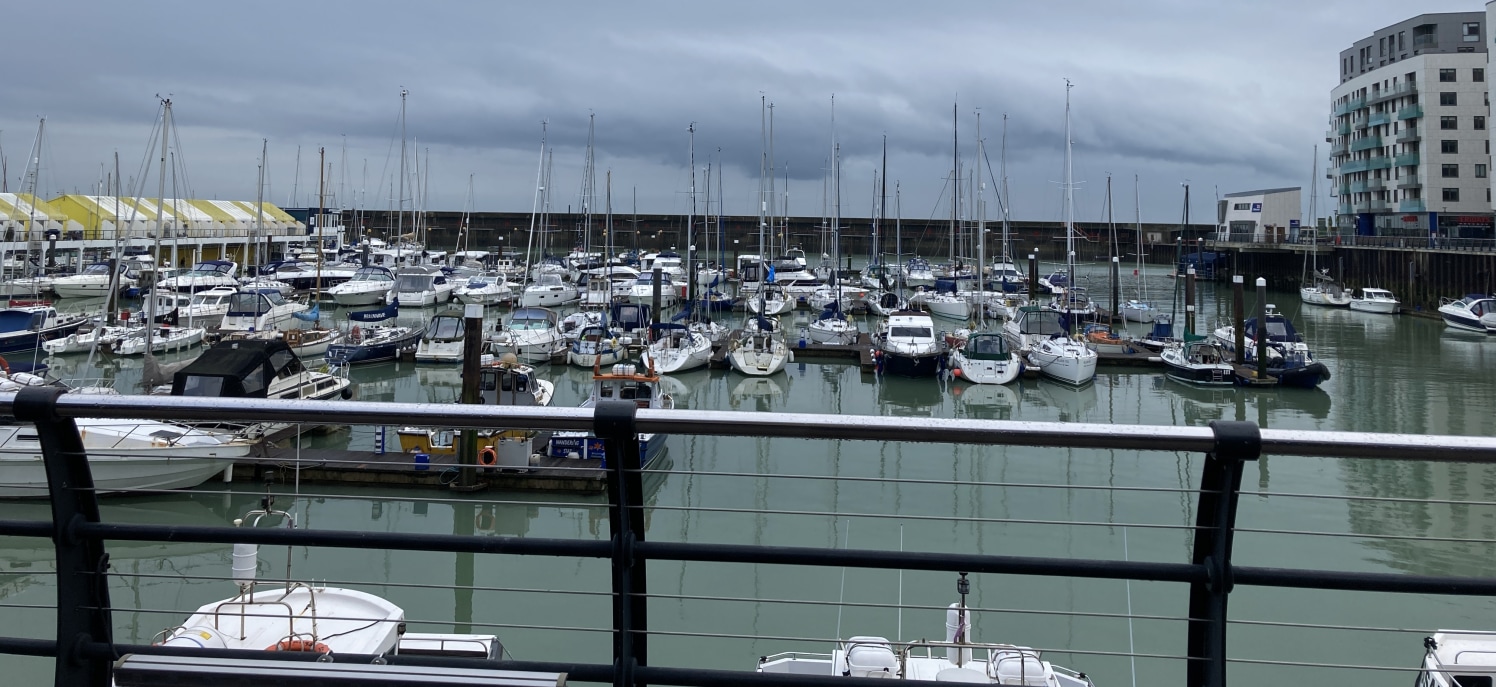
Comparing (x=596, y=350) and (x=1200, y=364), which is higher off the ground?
(x=596, y=350)

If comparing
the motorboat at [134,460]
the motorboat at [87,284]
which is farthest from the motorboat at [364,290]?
the motorboat at [134,460]

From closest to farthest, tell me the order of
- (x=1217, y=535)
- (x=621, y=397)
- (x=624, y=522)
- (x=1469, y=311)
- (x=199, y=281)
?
(x=1217, y=535), (x=624, y=522), (x=621, y=397), (x=1469, y=311), (x=199, y=281)

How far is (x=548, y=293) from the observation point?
170 feet

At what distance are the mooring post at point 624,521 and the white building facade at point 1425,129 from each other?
74103 millimetres

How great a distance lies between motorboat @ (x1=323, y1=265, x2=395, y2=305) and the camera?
166 ft

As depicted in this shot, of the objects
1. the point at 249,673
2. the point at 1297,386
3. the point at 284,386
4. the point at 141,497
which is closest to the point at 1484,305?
the point at 1297,386

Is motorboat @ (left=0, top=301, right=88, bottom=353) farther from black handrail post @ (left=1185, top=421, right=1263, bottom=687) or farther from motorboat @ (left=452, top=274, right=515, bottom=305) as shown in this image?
black handrail post @ (left=1185, top=421, right=1263, bottom=687)

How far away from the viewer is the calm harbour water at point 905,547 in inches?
427

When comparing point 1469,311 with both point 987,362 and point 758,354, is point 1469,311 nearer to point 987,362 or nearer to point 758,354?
point 987,362

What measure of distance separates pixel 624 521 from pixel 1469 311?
51.2 meters

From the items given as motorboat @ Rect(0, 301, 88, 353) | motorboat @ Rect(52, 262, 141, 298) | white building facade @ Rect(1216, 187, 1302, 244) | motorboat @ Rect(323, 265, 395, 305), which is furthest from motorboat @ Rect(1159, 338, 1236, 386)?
white building facade @ Rect(1216, 187, 1302, 244)

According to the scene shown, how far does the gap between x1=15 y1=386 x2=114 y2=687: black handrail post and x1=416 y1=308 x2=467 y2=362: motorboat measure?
3212 cm

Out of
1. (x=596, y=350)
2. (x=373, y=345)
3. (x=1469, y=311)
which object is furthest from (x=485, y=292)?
(x=1469, y=311)

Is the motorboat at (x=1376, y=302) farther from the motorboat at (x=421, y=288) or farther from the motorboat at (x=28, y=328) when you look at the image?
the motorboat at (x=28, y=328)
